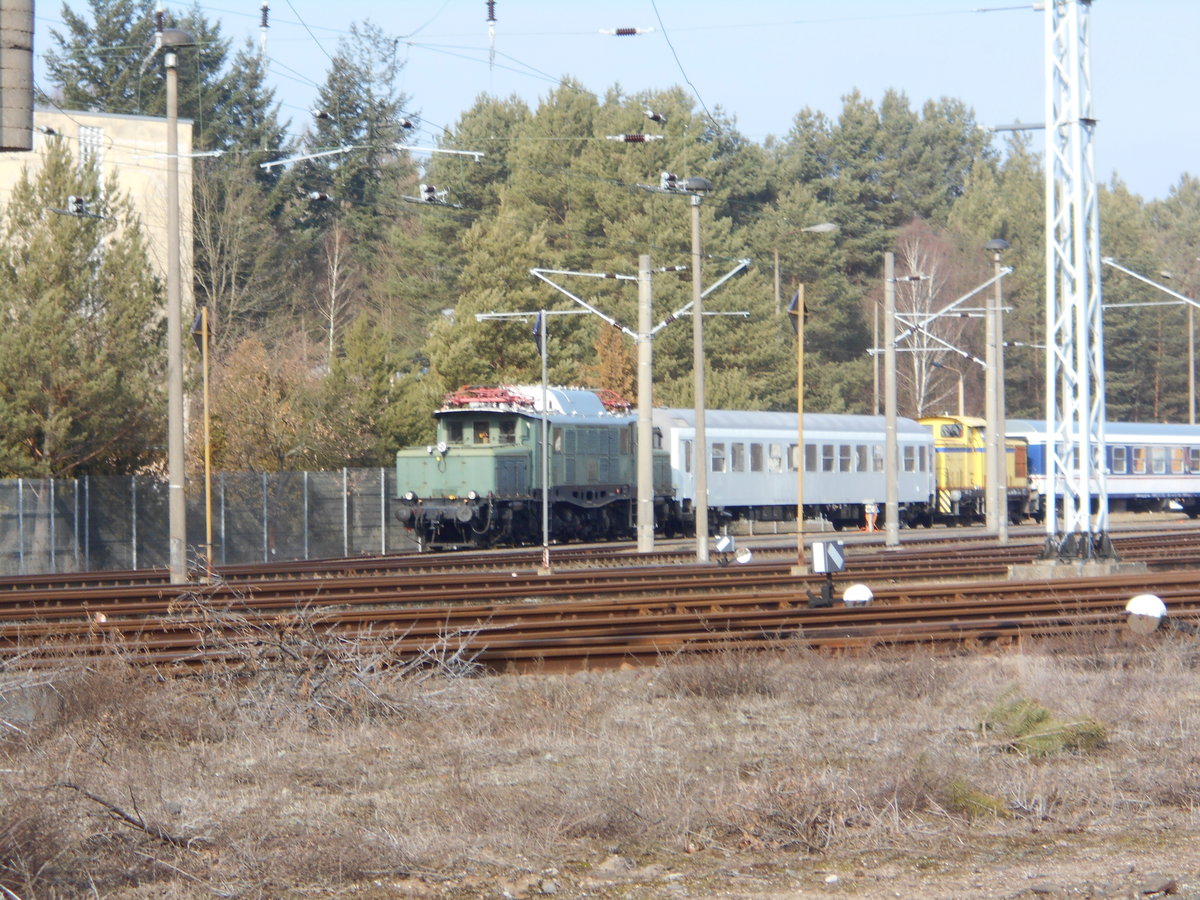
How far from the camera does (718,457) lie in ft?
131

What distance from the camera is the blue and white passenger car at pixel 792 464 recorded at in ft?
131

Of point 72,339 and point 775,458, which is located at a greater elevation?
point 72,339

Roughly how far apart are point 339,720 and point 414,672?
1.42 m

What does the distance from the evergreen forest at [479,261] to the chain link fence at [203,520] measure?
0.87 meters

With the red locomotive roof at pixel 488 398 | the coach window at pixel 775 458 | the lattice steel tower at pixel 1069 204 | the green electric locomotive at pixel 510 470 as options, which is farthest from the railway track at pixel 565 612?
the coach window at pixel 775 458

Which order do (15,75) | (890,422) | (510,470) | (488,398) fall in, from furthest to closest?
1. (488,398)
2. (510,470)
3. (890,422)
4. (15,75)

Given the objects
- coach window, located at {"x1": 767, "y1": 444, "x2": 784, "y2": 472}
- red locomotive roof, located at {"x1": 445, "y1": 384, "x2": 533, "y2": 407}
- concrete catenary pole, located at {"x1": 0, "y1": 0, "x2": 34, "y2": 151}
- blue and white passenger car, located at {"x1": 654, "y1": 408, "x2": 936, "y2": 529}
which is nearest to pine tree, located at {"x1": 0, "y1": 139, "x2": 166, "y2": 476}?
red locomotive roof, located at {"x1": 445, "y1": 384, "x2": 533, "y2": 407}

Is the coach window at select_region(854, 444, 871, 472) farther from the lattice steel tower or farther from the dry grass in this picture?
the dry grass

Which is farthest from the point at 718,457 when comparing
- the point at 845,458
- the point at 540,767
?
the point at 540,767

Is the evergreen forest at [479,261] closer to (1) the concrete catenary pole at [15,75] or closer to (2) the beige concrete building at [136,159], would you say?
(2) the beige concrete building at [136,159]

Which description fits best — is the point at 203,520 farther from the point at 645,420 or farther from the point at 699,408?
the point at 699,408

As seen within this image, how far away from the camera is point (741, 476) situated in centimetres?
4081

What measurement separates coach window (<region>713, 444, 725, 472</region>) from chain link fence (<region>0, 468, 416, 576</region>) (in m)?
8.18

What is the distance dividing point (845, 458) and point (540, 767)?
35671 mm
